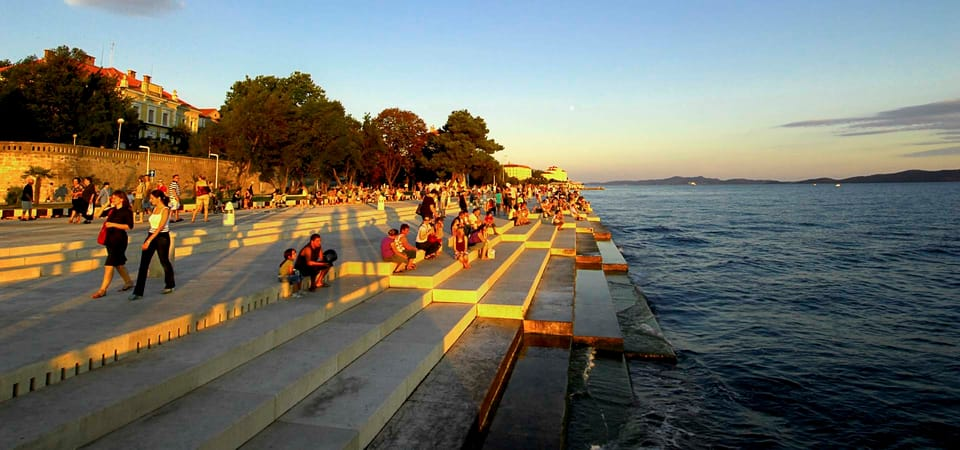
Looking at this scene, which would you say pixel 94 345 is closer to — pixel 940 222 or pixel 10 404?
pixel 10 404

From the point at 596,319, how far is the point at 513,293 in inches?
64.7

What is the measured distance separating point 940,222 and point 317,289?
61.9 meters

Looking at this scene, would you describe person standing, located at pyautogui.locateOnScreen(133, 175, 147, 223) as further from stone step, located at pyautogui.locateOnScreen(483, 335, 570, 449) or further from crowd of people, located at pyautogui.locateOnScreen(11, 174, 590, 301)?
stone step, located at pyautogui.locateOnScreen(483, 335, 570, 449)

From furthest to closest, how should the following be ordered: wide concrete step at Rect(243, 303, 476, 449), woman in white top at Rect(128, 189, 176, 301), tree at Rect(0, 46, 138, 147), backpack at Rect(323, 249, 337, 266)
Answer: tree at Rect(0, 46, 138, 147) < backpack at Rect(323, 249, 337, 266) < woman in white top at Rect(128, 189, 176, 301) < wide concrete step at Rect(243, 303, 476, 449)

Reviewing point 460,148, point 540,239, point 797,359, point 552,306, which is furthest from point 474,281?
point 460,148

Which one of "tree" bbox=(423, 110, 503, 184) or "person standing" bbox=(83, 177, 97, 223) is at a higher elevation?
"tree" bbox=(423, 110, 503, 184)

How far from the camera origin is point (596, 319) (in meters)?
9.26

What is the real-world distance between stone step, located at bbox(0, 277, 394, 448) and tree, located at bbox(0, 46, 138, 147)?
4270cm

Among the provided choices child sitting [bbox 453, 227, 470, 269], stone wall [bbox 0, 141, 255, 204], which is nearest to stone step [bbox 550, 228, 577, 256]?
child sitting [bbox 453, 227, 470, 269]

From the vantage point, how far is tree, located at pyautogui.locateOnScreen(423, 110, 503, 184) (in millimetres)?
58219

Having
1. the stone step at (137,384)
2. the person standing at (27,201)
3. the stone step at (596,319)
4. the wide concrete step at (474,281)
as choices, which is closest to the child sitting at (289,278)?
the stone step at (137,384)

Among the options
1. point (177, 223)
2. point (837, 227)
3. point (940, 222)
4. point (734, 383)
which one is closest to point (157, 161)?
point (177, 223)

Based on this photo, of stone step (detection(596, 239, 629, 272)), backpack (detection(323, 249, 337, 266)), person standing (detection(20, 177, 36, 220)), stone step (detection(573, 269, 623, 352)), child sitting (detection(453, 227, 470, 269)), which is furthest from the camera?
stone step (detection(596, 239, 629, 272))

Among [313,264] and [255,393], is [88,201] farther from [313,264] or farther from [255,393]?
[255,393]
